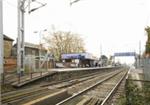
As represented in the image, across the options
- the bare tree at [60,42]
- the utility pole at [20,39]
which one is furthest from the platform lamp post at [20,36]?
the bare tree at [60,42]

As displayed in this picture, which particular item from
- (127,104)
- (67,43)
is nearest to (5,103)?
(127,104)

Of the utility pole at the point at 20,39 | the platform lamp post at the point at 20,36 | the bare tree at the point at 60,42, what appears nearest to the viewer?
the platform lamp post at the point at 20,36

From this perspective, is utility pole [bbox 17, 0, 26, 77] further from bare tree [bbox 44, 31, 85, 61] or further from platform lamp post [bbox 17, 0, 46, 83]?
bare tree [bbox 44, 31, 85, 61]

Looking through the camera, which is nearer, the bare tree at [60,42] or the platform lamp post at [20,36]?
the platform lamp post at [20,36]

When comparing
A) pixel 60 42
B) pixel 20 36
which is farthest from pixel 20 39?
pixel 60 42

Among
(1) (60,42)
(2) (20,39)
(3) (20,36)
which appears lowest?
(2) (20,39)

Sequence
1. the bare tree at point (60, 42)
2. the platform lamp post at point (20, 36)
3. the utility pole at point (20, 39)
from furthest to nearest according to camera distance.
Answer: the bare tree at point (60, 42) < the utility pole at point (20, 39) < the platform lamp post at point (20, 36)

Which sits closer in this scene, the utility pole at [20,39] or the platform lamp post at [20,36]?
the platform lamp post at [20,36]

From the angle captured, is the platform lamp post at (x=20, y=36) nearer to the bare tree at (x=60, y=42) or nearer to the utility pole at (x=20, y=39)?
the utility pole at (x=20, y=39)

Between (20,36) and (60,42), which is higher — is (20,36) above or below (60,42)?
below

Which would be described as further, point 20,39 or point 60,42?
point 60,42

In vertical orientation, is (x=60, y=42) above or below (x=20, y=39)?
above

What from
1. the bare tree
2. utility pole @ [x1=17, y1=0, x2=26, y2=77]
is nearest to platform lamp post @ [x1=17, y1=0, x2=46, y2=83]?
utility pole @ [x1=17, y1=0, x2=26, y2=77]

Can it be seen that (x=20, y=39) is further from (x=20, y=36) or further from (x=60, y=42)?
(x=60, y=42)
